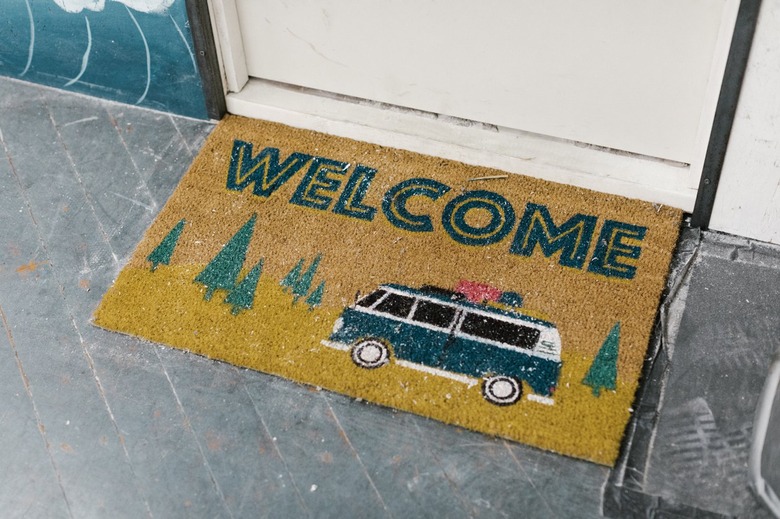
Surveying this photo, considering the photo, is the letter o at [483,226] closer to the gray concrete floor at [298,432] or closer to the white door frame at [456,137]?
the white door frame at [456,137]

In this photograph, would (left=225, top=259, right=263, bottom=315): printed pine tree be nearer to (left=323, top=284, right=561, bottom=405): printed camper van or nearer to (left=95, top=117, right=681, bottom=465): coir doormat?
(left=95, top=117, right=681, bottom=465): coir doormat

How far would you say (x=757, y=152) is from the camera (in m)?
2.47

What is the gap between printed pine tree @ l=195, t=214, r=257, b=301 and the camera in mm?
2604

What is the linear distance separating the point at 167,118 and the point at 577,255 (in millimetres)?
1457

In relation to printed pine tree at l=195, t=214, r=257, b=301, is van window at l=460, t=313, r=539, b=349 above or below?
above

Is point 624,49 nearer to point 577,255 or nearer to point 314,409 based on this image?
point 577,255

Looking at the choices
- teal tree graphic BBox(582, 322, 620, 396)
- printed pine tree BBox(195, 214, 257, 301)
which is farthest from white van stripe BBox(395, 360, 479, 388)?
printed pine tree BBox(195, 214, 257, 301)

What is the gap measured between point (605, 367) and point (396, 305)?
58 centimetres

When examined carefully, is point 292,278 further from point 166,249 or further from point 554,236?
point 554,236

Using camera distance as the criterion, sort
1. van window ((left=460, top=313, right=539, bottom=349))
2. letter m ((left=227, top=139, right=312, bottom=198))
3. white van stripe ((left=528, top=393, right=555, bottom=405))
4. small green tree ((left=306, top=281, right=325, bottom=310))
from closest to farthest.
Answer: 1. white van stripe ((left=528, top=393, right=555, bottom=405))
2. van window ((left=460, top=313, right=539, bottom=349))
3. small green tree ((left=306, top=281, right=325, bottom=310))
4. letter m ((left=227, top=139, right=312, bottom=198))

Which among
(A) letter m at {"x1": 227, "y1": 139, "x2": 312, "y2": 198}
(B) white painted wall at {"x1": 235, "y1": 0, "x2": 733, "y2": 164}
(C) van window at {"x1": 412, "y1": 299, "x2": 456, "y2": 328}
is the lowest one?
(C) van window at {"x1": 412, "y1": 299, "x2": 456, "y2": 328}

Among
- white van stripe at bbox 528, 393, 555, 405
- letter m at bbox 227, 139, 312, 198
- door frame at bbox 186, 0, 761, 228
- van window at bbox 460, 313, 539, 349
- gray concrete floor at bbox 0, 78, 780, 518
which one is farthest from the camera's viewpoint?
letter m at bbox 227, 139, 312, 198

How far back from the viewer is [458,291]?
256 centimetres

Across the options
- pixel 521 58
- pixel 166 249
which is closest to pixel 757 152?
pixel 521 58
